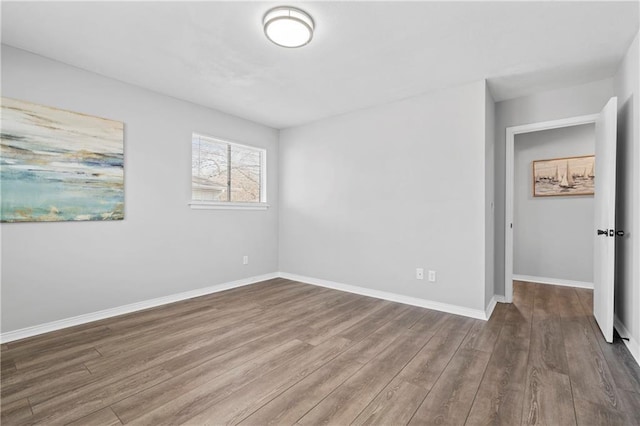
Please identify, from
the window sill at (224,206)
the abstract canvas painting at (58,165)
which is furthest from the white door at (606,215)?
the abstract canvas painting at (58,165)

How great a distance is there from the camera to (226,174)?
4.39 metres

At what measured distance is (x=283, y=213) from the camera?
197 inches

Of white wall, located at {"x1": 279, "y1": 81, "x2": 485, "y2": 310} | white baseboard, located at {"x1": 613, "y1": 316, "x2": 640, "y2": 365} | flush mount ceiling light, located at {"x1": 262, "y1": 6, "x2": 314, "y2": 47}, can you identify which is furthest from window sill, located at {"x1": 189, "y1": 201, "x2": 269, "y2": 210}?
white baseboard, located at {"x1": 613, "y1": 316, "x2": 640, "y2": 365}

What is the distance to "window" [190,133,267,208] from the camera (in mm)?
3996

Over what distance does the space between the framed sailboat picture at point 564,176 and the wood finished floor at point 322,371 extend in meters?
2.07

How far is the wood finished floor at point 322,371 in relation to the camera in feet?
5.32

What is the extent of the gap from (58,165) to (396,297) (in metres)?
3.82

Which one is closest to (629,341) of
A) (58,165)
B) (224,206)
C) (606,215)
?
(606,215)

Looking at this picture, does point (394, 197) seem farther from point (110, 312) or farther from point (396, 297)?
point (110, 312)

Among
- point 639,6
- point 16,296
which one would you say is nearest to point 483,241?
point 639,6

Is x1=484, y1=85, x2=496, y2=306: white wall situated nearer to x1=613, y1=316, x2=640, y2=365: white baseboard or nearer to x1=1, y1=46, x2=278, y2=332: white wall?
x1=613, y1=316, x2=640, y2=365: white baseboard

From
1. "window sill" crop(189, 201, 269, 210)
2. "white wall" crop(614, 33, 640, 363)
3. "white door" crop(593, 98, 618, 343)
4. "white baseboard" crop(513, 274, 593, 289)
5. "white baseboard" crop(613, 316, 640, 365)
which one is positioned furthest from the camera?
"white baseboard" crop(513, 274, 593, 289)

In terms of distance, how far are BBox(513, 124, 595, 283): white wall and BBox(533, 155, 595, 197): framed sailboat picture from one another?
0.08 m

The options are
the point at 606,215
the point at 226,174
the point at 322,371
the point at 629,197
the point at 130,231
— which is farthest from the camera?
the point at 226,174
